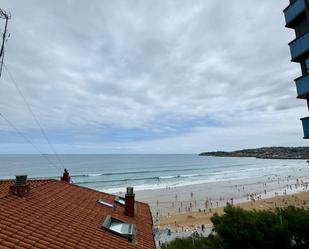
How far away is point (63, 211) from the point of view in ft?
33.1

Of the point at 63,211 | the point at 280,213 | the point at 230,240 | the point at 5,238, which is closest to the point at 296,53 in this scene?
the point at 63,211

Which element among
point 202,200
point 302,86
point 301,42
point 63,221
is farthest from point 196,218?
point 63,221

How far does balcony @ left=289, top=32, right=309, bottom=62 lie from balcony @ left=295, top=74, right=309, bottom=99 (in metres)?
0.88

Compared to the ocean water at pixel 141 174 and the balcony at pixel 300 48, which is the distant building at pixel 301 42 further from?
the ocean water at pixel 141 174

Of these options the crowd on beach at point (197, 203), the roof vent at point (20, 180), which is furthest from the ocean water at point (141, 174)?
the roof vent at point (20, 180)

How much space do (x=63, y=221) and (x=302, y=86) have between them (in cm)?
948

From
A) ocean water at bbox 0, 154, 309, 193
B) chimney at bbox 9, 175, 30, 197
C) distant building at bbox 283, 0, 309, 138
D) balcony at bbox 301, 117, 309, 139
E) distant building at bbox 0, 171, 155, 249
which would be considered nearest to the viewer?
distant building at bbox 0, 171, 155, 249

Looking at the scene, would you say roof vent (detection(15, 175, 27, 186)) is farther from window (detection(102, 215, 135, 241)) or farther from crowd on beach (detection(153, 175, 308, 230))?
crowd on beach (detection(153, 175, 308, 230))

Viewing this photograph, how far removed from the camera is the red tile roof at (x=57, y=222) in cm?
694

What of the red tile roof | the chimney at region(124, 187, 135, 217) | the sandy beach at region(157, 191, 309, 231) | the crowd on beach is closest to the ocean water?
the crowd on beach

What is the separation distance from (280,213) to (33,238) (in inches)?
779

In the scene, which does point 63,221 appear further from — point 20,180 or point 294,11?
point 294,11

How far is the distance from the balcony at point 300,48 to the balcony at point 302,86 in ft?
2.88

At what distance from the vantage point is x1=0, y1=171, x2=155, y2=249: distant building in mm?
Answer: 7070
